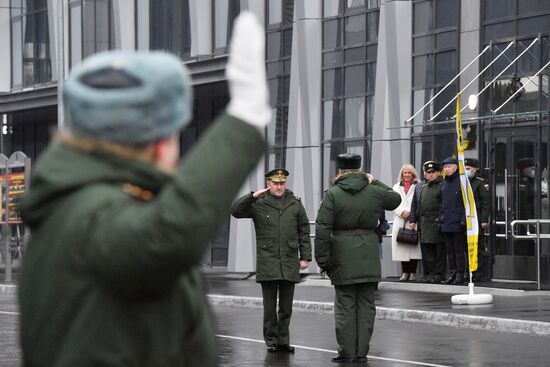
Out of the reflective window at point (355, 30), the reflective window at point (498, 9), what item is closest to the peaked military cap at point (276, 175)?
the reflective window at point (498, 9)

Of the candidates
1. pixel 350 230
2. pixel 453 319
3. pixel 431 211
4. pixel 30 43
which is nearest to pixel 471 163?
pixel 431 211

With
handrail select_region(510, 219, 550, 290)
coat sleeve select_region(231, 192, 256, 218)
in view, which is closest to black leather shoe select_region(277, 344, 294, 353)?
coat sleeve select_region(231, 192, 256, 218)

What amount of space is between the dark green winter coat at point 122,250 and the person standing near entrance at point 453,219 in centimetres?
1969

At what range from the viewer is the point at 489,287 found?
21.7 metres

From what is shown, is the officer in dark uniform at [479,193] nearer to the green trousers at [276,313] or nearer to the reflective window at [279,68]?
the green trousers at [276,313]

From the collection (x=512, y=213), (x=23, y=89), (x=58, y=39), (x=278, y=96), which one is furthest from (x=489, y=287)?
(x=23, y=89)

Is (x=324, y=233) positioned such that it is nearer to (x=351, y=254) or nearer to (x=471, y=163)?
(x=351, y=254)

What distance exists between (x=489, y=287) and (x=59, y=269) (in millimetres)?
19284

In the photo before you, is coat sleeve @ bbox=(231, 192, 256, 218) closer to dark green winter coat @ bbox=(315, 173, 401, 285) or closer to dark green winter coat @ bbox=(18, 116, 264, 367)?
dark green winter coat @ bbox=(315, 173, 401, 285)

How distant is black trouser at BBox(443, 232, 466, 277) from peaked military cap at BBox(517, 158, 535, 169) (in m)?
2.02

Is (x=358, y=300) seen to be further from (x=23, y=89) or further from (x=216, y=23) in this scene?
(x=23, y=89)

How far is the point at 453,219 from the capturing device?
22484mm

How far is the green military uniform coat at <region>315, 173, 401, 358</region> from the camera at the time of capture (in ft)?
44.1

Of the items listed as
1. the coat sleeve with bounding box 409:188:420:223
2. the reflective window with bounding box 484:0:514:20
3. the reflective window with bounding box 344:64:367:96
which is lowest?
the coat sleeve with bounding box 409:188:420:223
